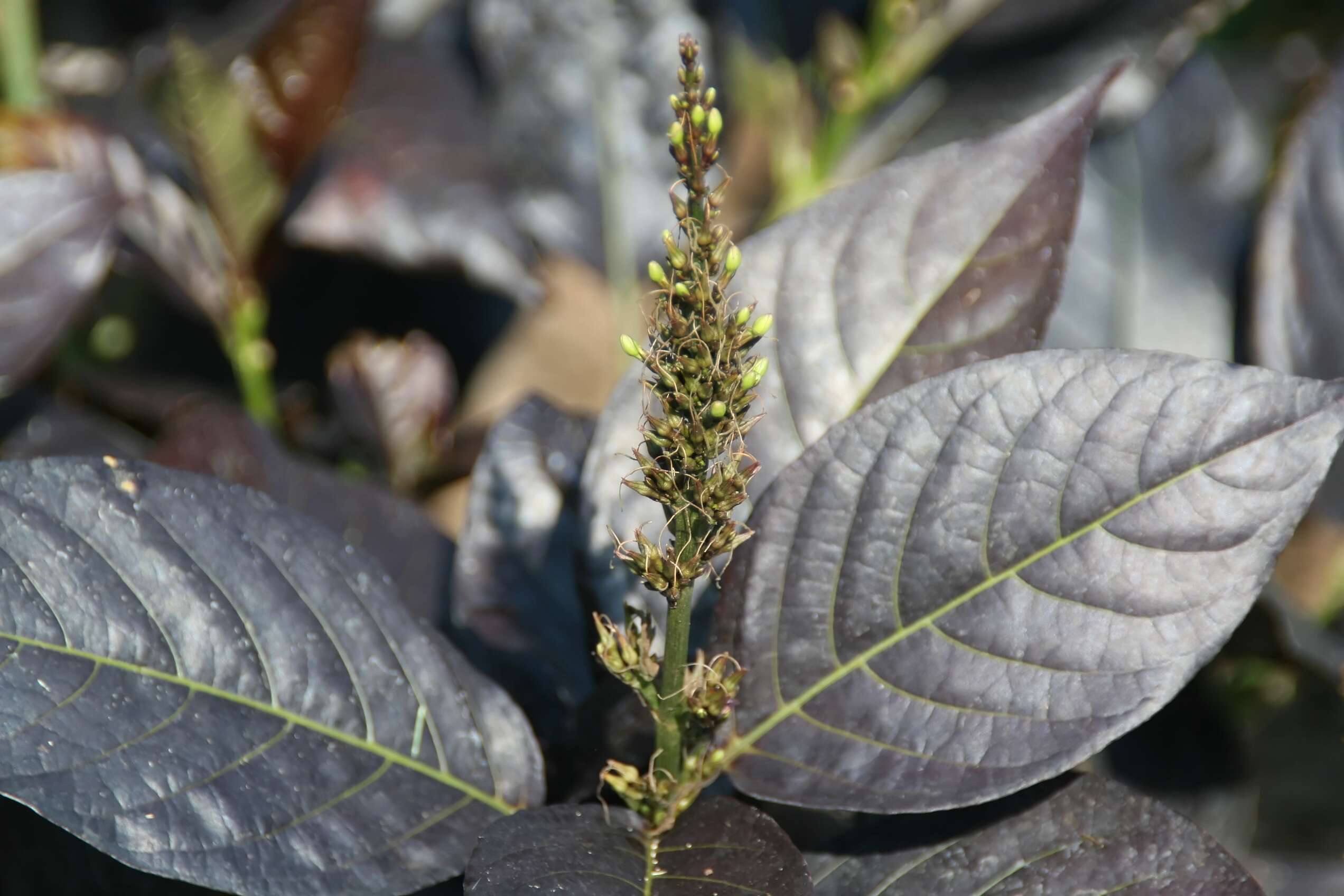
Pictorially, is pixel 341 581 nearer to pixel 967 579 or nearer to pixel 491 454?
pixel 491 454

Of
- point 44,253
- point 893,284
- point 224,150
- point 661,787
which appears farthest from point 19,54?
point 661,787

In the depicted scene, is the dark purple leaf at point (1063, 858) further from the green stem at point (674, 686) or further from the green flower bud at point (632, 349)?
the green flower bud at point (632, 349)

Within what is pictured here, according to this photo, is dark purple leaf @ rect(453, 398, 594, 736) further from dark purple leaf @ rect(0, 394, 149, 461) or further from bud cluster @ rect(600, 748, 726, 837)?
dark purple leaf @ rect(0, 394, 149, 461)

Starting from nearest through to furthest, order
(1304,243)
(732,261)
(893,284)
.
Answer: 1. (732,261)
2. (893,284)
3. (1304,243)

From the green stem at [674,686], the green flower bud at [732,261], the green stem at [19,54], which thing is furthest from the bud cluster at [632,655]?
the green stem at [19,54]

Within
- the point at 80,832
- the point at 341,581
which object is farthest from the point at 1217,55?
the point at 80,832

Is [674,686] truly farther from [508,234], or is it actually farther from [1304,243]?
[1304,243]

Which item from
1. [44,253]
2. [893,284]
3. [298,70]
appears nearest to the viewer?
[893,284]
